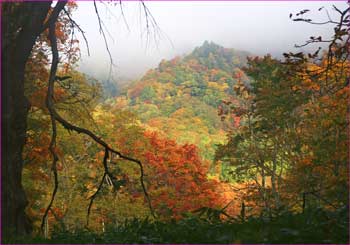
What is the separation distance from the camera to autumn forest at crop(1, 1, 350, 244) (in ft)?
14.4

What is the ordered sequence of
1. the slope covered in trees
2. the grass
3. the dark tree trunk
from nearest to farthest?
the grass → the dark tree trunk → the slope covered in trees

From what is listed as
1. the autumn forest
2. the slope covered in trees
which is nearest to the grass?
the autumn forest

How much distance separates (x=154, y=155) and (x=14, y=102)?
2787 centimetres

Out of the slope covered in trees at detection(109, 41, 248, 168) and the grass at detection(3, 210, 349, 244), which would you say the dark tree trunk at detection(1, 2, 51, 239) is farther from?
the slope covered in trees at detection(109, 41, 248, 168)

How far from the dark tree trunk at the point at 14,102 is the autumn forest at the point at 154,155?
0.01 m

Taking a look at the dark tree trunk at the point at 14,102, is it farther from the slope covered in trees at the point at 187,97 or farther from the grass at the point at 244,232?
the slope covered in trees at the point at 187,97

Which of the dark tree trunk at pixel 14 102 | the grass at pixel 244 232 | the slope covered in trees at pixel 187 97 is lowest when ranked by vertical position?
the grass at pixel 244 232

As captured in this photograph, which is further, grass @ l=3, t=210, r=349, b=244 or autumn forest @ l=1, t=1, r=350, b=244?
autumn forest @ l=1, t=1, r=350, b=244

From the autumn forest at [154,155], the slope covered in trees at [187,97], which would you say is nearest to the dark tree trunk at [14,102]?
the autumn forest at [154,155]

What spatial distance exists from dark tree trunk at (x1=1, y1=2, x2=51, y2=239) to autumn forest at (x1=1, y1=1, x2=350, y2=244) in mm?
13

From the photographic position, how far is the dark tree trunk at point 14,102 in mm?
5348

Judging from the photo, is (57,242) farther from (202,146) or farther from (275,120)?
(202,146)

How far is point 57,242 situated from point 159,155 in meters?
29.8

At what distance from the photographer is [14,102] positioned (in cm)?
554
